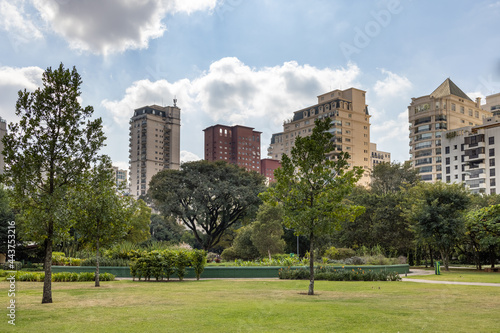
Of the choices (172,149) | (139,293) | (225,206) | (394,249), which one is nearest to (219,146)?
(172,149)

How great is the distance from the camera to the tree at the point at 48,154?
13148 mm

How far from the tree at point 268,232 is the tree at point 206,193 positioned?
1471 centimetres

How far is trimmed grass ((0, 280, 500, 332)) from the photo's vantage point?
30.9 ft

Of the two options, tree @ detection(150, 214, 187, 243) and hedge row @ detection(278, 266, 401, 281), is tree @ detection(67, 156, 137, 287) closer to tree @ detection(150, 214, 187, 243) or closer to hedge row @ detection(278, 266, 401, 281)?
hedge row @ detection(278, 266, 401, 281)

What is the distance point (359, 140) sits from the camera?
124688mm

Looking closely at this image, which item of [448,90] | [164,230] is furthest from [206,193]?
[448,90]

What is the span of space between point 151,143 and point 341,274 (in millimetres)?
150562

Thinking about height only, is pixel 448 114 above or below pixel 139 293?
above

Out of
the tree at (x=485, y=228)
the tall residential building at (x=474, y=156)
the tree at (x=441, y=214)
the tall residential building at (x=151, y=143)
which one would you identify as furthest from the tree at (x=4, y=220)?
the tall residential building at (x=151, y=143)

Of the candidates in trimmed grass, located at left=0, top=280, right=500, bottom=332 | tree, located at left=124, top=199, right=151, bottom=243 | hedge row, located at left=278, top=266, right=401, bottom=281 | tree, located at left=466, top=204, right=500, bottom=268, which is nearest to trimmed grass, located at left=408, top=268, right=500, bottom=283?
hedge row, located at left=278, top=266, right=401, bottom=281

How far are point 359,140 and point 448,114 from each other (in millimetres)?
24734

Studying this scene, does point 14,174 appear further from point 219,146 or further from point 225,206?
point 219,146

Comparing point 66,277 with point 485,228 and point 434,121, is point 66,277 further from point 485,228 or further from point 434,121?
point 434,121

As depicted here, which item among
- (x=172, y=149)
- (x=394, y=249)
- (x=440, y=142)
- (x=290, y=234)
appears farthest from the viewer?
(x=172, y=149)
